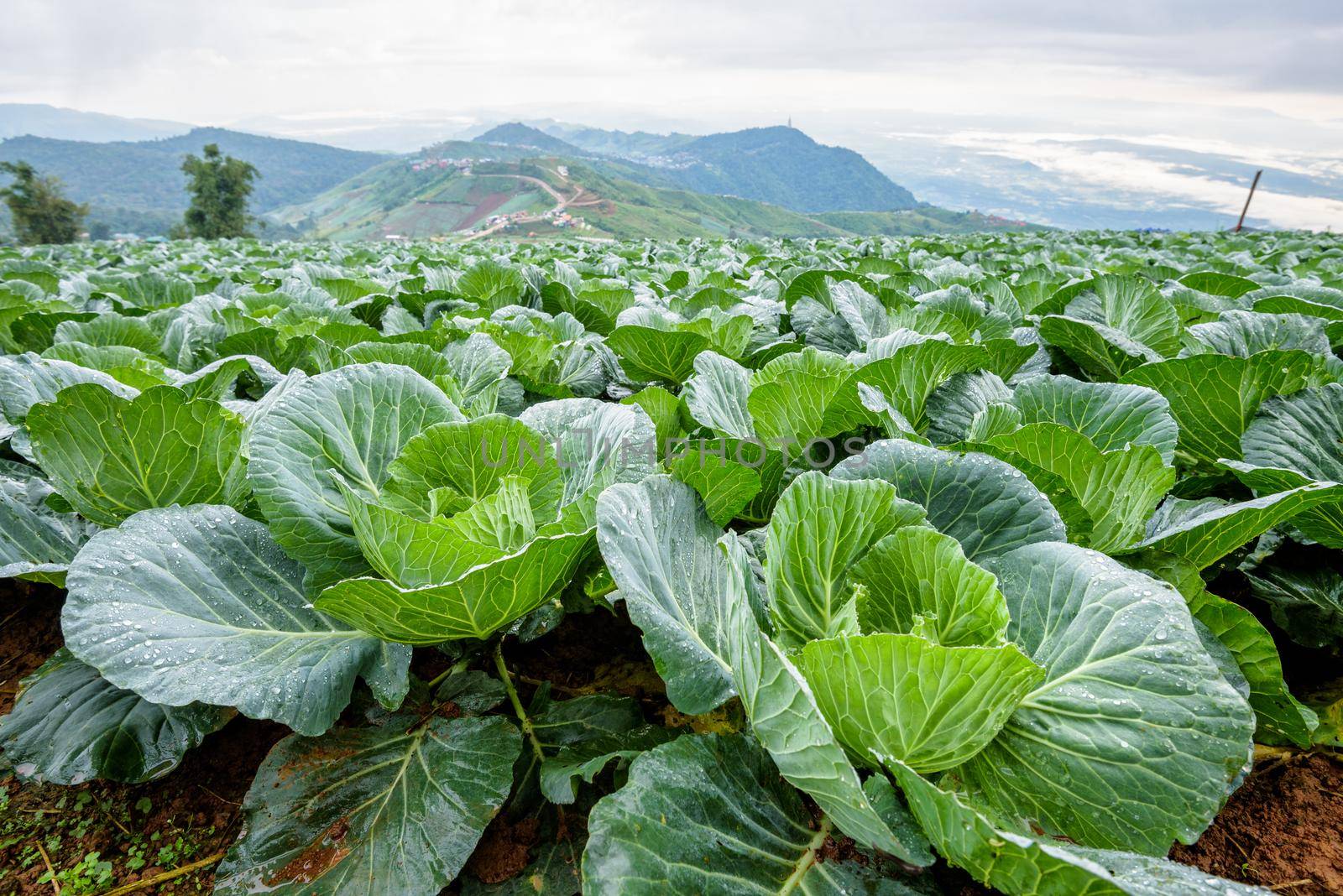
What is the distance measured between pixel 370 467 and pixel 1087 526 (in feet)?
5.92

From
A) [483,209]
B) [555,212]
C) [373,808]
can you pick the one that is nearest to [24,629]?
[373,808]

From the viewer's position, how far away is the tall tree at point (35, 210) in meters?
56.8

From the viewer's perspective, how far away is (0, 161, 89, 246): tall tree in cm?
5681

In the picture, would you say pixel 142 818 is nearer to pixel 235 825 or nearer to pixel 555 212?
pixel 235 825

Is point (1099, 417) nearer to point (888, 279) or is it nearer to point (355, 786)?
point (355, 786)

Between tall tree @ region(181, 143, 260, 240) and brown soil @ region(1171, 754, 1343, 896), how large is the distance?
7692cm

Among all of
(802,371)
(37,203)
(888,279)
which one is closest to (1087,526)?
(802,371)

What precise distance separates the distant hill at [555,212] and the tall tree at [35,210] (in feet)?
154

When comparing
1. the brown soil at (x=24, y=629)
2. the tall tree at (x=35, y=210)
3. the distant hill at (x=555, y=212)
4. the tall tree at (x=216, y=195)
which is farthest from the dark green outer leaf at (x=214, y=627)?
the distant hill at (x=555, y=212)

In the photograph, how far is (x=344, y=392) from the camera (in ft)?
5.76

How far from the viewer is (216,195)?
65.5 meters

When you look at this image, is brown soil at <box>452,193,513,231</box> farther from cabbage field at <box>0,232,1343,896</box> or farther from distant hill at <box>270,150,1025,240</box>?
cabbage field at <box>0,232,1343,896</box>

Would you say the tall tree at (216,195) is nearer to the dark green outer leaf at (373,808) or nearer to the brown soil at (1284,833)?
the dark green outer leaf at (373,808)

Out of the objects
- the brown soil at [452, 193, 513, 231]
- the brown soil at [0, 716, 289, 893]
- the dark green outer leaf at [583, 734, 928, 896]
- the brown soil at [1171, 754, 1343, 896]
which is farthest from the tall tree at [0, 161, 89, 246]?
the brown soil at [1171, 754, 1343, 896]
